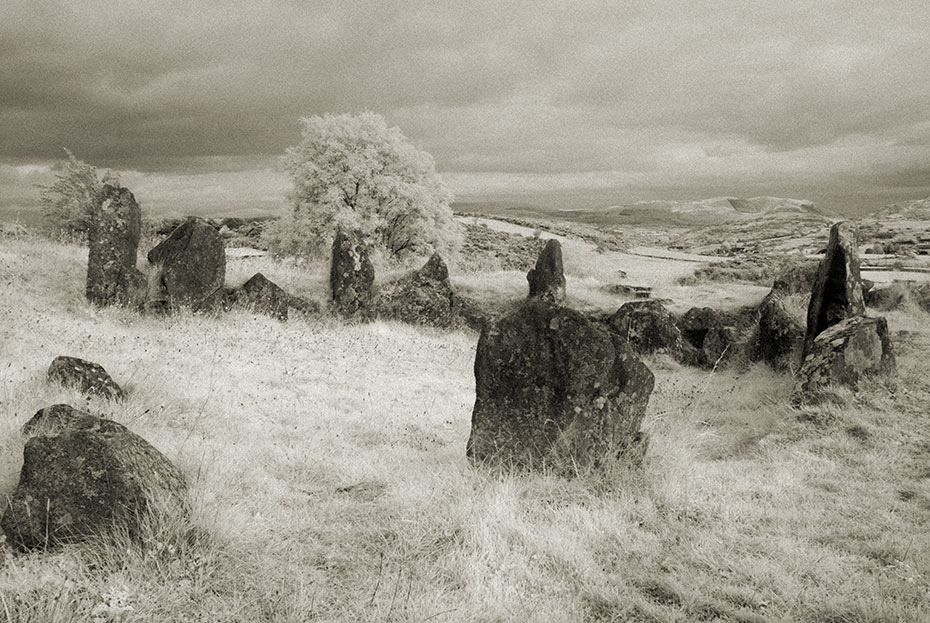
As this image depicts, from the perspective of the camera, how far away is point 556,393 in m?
6.81

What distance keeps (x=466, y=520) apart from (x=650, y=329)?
14.4 m

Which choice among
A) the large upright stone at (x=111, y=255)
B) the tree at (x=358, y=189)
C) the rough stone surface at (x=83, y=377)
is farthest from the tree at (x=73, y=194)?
the rough stone surface at (x=83, y=377)

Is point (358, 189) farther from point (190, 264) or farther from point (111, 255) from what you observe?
point (111, 255)

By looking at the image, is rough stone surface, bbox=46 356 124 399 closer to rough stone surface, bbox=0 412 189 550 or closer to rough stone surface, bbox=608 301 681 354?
rough stone surface, bbox=0 412 189 550

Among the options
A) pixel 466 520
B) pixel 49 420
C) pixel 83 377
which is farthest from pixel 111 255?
pixel 466 520

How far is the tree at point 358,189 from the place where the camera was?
30.4m

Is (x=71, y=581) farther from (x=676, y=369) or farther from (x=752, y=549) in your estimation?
(x=676, y=369)

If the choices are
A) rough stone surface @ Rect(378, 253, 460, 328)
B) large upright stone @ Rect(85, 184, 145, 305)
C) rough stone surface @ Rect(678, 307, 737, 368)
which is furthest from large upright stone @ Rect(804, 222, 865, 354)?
large upright stone @ Rect(85, 184, 145, 305)

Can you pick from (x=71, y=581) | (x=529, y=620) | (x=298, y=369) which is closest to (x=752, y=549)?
(x=529, y=620)

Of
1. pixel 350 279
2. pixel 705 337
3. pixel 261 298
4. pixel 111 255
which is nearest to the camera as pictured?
pixel 111 255

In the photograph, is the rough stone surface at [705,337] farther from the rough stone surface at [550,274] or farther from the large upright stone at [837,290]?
the rough stone surface at [550,274]

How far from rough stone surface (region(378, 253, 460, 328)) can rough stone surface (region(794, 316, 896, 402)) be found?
497 inches

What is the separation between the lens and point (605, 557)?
491cm

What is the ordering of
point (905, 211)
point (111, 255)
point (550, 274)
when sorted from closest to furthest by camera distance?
point (111, 255) < point (550, 274) < point (905, 211)
